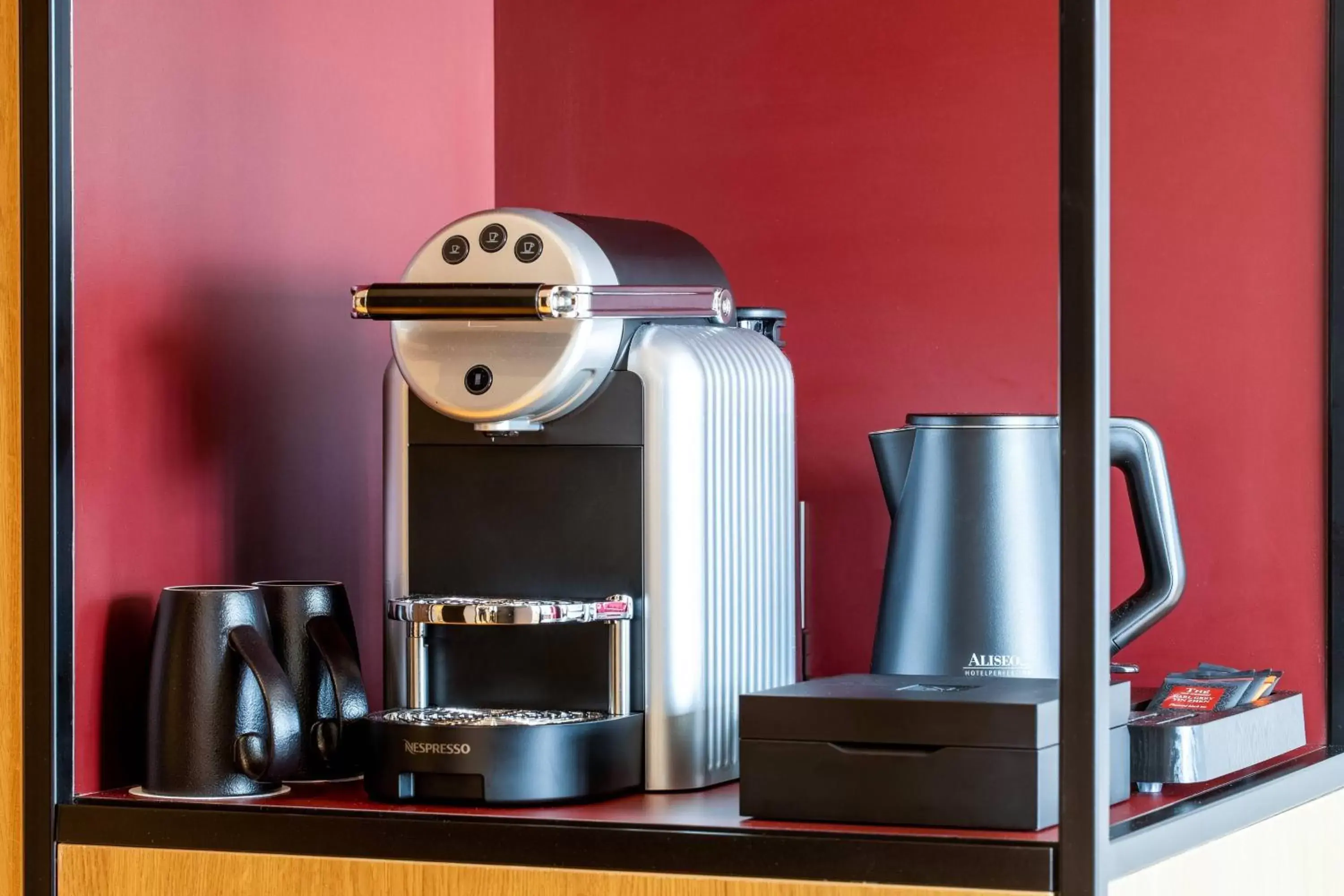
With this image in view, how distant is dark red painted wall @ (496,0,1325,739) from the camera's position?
1629 millimetres

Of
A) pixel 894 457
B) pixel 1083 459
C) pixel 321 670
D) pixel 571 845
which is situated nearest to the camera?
pixel 1083 459

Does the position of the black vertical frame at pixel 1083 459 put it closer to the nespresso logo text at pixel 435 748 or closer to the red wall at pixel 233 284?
the nespresso logo text at pixel 435 748

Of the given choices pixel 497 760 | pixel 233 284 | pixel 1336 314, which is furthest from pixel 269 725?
pixel 1336 314

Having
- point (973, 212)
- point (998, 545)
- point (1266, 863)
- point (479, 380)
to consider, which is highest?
point (973, 212)

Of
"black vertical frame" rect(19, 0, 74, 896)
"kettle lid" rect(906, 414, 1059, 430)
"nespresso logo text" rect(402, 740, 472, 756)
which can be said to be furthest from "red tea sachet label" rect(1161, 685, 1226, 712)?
"black vertical frame" rect(19, 0, 74, 896)

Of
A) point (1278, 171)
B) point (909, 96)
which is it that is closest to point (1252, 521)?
point (1278, 171)

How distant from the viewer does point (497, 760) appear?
122cm

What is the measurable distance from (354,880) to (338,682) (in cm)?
17

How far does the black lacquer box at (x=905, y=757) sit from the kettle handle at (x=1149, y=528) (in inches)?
12.4

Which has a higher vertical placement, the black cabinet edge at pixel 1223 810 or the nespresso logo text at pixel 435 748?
the nespresso logo text at pixel 435 748

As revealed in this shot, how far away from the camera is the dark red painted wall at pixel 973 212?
1.63 m

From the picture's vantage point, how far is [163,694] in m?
1.30

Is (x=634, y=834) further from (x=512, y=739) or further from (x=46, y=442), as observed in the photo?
(x=46, y=442)

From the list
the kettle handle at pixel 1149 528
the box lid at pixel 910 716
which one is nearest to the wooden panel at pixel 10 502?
the box lid at pixel 910 716
